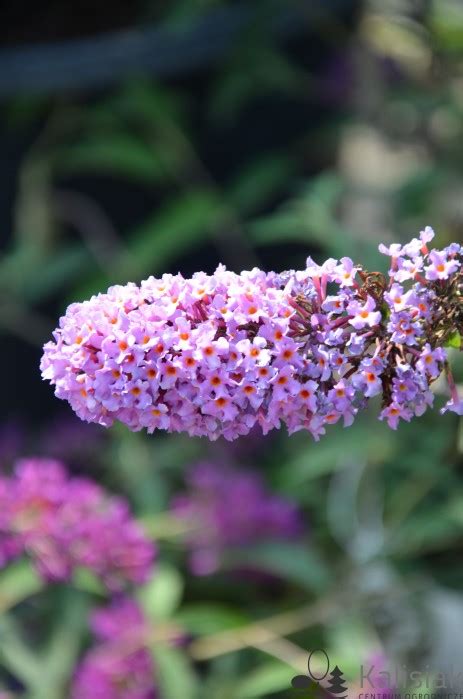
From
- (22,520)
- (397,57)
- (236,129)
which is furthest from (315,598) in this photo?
(397,57)

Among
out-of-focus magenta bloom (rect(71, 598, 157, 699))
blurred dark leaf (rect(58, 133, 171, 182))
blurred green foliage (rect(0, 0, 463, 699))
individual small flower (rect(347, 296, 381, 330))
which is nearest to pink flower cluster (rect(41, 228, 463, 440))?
individual small flower (rect(347, 296, 381, 330))

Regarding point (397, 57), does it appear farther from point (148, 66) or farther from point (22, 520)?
point (22, 520)

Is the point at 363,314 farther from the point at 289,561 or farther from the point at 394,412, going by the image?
the point at 289,561

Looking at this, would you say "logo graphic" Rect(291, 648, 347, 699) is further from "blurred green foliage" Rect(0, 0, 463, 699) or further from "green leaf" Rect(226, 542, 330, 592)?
"green leaf" Rect(226, 542, 330, 592)

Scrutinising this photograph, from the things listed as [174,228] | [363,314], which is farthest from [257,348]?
[174,228]

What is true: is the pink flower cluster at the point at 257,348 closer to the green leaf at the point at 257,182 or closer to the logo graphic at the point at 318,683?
the logo graphic at the point at 318,683

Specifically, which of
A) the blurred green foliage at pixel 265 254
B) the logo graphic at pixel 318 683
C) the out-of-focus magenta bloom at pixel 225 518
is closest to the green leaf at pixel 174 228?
the blurred green foliage at pixel 265 254
